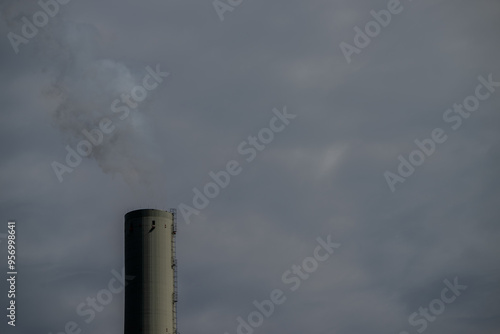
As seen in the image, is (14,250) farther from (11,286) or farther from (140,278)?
(140,278)

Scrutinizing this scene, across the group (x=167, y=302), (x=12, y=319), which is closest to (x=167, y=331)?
(x=167, y=302)

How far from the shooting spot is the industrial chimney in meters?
79.3

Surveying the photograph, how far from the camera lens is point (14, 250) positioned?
72625 millimetres

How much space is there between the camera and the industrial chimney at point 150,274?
79312 mm

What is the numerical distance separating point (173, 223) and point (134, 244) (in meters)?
5.43

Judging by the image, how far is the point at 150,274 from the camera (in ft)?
262

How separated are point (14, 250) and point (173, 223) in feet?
60.3

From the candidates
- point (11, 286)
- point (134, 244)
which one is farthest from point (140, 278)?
point (11, 286)

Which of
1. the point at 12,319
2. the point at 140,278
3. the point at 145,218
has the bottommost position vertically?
the point at 12,319

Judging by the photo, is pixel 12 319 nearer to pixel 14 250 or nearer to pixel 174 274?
pixel 14 250

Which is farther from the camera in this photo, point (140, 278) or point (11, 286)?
point (140, 278)

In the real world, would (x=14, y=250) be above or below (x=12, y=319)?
above

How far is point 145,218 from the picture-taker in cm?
8169

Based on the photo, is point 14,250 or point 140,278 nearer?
point 14,250
